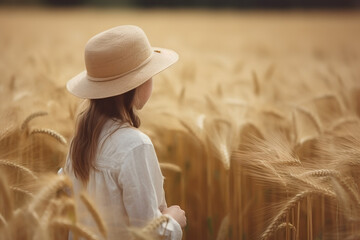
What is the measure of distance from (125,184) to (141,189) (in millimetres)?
61

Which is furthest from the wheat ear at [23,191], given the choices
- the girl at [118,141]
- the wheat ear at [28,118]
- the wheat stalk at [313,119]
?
the wheat stalk at [313,119]

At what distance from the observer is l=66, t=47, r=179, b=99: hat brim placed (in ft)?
5.67

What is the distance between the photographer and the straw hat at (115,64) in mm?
1738

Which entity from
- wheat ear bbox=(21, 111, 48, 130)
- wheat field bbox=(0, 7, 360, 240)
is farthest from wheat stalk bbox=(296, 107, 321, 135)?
wheat ear bbox=(21, 111, 48, 130)

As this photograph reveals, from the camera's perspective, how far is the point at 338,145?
2.22 meters

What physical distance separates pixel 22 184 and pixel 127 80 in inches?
23.9

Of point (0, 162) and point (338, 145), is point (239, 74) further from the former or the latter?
point (0, 162)

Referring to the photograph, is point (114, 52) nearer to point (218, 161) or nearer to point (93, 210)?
point (93, 210)

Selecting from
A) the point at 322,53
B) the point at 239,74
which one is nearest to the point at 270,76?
the point at 239,74

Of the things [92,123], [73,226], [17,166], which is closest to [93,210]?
[73,226]

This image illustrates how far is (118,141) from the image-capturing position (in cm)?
167

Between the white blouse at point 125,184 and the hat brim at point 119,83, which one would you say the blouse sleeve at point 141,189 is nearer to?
the white blouse at point 125,184

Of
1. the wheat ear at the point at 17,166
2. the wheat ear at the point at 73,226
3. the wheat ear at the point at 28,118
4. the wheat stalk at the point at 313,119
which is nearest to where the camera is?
the wheat ear at the point at 73,226

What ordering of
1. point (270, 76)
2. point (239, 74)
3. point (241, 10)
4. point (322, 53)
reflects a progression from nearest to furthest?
point (270, 76) < point (239, 74) < point (322, 53) < point (241, 10)
